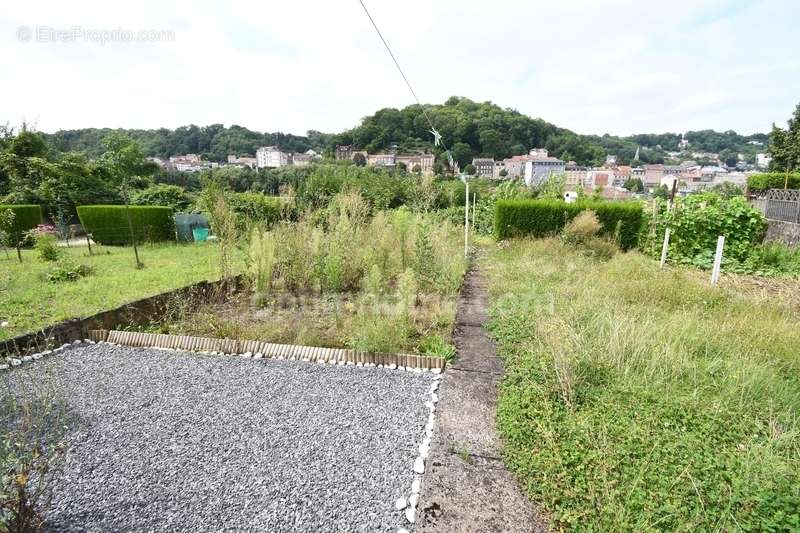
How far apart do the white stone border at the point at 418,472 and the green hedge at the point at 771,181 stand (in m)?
20.0

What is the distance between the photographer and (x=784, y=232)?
27.7 feet

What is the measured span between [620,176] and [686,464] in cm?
8587

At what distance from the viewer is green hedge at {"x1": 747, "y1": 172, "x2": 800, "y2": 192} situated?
14.7m

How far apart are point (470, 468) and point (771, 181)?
21.2 meters

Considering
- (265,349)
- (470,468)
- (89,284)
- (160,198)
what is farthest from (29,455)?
(160,198)

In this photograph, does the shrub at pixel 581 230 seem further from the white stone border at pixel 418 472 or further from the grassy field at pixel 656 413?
the white stone border at pixel 418 472

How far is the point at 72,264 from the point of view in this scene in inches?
→ 274

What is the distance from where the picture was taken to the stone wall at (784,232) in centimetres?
803

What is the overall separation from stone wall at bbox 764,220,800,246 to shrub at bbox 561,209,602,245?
3.95m

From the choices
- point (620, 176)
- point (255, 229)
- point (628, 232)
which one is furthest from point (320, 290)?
point (620, 176)

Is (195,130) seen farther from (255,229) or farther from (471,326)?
(471,326)

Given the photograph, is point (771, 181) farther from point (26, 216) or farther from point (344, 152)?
point (344, 152)

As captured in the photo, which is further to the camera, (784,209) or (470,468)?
(784,209)

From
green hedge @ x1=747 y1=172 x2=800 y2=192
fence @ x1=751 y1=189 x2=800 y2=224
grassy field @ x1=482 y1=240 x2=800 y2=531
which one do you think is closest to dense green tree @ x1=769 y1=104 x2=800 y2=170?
green hedge @ x1=747 y1=172 x2=800 y2=192
